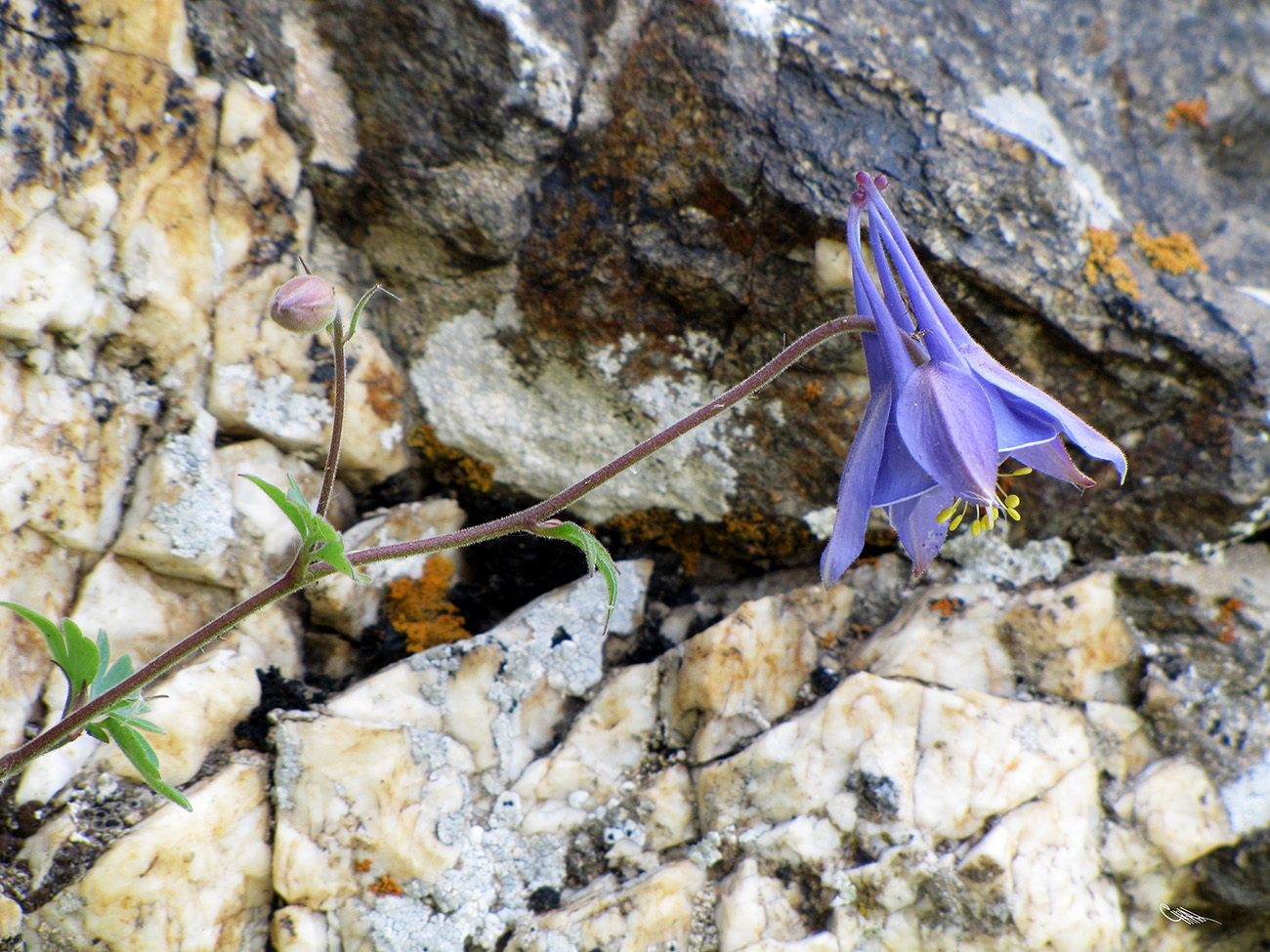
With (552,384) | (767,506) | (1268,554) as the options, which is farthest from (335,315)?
(1268,554)

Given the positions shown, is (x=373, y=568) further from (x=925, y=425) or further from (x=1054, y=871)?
(x=1054, y=871)

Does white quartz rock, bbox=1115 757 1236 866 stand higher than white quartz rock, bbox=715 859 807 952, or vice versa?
white quartz rock, bbox=1115 757 1236 866

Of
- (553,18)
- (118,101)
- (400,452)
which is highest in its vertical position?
(553,18)

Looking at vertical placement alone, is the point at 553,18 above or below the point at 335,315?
above

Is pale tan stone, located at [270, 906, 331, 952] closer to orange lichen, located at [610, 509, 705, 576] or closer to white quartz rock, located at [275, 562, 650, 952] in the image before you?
white quartz rock, located at [275, 562, 650, 952]

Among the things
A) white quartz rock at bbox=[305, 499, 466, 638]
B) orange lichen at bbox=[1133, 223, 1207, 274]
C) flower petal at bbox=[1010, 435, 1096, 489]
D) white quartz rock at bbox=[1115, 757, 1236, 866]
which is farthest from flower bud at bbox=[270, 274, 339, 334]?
orange lichen at bbox=[1133, 223, 1207, 274]

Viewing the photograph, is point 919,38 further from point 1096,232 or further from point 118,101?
point 118,101

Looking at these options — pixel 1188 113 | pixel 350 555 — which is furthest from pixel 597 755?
pixel 1188 113

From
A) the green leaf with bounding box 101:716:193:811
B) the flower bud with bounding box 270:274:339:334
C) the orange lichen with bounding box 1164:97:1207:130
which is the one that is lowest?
the green leaf with bounding box 101:716:193:811
